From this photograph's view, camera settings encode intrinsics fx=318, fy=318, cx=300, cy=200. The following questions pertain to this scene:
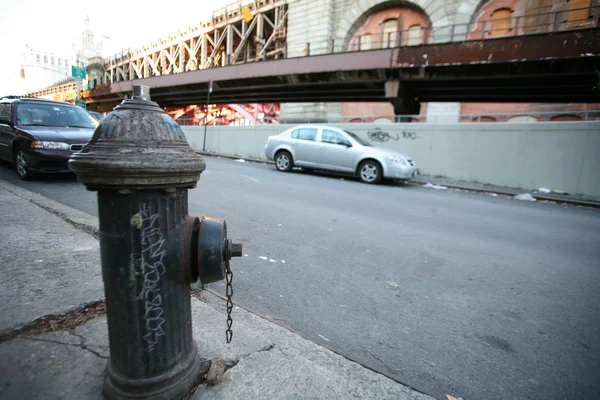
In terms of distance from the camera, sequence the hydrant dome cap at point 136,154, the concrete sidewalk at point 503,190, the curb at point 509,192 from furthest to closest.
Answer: the concrete sidewalk at point 503,190 → the curb at point 509,192 → the hydrant dome cap at point 136,154

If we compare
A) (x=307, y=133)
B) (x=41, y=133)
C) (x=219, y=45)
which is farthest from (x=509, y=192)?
(x=219, y=45)

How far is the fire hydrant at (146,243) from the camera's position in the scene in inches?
47.6

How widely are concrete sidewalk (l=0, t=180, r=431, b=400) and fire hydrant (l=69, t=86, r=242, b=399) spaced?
0.22m

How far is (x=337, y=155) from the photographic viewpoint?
9977 mm

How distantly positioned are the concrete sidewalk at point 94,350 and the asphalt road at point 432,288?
306 millimetres

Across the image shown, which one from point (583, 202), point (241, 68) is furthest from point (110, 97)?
point (583, 202)

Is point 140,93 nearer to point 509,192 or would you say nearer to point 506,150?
point 509,192

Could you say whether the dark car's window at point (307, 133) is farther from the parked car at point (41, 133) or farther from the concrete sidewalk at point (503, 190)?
the parked car at point (41, 133)

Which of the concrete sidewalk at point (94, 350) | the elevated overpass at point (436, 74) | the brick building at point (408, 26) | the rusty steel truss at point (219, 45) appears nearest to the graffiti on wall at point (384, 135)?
the elevated overpass at point (436, 74)

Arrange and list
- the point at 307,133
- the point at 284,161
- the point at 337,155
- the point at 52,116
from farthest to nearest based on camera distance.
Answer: the point at 284,161, the point at 307,133, the point at 337,155, the point at 52,116

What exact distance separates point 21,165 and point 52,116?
1.28 meters

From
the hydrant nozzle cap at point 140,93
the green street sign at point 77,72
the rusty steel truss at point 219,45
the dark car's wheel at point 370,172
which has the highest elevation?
the rusty steel truss at point 219,45

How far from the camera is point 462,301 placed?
9.14ft

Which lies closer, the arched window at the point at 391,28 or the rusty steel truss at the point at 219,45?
the arched window at the point at 391,28
